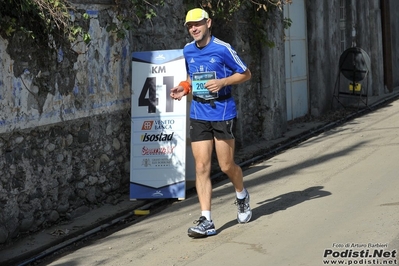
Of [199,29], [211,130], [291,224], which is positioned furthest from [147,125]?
[291,224]

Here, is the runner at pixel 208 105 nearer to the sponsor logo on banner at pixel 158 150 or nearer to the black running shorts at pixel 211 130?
the black running shorts at pixel 211 130

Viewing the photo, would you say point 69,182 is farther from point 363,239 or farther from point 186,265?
point 363,239

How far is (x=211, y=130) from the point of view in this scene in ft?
25.6

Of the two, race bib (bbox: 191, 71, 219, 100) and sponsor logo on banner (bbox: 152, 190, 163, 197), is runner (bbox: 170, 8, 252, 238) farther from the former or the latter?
sponsor logo on banner (bbox: 152, 190, 163, 197)

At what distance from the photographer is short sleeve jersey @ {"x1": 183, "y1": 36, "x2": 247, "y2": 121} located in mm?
7715

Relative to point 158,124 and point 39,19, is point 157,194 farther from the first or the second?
point 39,19

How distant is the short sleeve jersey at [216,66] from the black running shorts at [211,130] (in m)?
0.04

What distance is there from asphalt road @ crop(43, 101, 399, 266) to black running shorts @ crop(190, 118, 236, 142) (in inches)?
35.9

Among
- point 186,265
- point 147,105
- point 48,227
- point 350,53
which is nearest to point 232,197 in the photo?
point 147,105

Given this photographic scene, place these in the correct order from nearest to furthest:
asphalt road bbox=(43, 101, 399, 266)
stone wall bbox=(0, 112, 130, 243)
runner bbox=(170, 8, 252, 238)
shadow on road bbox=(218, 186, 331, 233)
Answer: asphalt road bbox=(43, 101, 399, 266), runner bbox=(170, 8, 252, 238), stone wall bbox=(0, 112, 130, 243), shadow on road bbox=(218, 186, 331, 233)

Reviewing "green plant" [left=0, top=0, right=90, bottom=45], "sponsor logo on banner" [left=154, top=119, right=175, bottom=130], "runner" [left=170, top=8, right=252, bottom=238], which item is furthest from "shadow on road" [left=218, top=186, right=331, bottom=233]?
"green plant" [left=0, top=0, right=90, bottom=45]

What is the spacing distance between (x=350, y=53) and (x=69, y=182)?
10563 mm

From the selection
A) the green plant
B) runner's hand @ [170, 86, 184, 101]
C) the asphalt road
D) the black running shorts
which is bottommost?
the asphalt road

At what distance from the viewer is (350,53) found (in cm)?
1827
